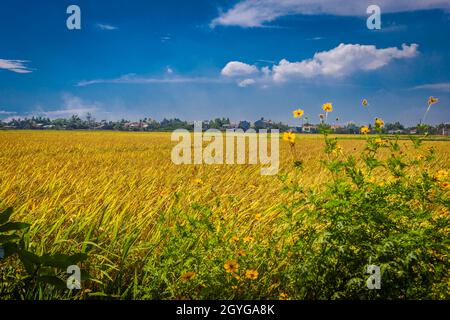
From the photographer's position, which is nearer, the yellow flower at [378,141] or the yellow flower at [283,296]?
the yellow flower at [283,296]

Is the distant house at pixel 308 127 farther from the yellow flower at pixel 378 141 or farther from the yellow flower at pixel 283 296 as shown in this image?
the yellow flower at pixel 283 296

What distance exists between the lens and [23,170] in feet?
23.1

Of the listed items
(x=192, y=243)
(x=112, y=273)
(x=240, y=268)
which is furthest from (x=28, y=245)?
(x=240, y=268)

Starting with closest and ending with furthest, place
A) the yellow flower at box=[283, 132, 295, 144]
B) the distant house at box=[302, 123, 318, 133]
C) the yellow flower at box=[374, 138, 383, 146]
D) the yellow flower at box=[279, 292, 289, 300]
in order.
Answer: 1. the yellow flower at box=[279, 292, 289, 300]
2. the yellow flower at box=[283, 132, 295, 144]
3. the yellow flower at box=[374, 138, 383, 146]
4. the distant house at box=[302, 123, 318, 133]

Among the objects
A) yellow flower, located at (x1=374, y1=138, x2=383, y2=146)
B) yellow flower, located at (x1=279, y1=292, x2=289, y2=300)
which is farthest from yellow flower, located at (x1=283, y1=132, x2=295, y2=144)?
yellow flower, located at (x1=279, y1=292, x2=289, y2=300)

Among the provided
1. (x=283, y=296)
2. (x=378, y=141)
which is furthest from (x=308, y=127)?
(x=283, y=296)

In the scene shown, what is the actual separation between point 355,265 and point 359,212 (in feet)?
1.11

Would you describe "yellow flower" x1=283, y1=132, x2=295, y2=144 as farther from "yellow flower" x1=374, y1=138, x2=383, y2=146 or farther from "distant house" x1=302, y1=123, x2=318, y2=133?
"yellow flower" x1=374, y1=138, x2=383, y2=146

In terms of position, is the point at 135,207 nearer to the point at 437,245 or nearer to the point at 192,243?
the point at 192,243

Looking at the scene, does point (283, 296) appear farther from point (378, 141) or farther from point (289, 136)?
point (378, 141)

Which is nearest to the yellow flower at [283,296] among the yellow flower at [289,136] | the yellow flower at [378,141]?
the yellow flower at [289,136]

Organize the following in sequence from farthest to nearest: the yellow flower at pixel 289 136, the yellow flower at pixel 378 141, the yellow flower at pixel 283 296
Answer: the yellow flower at pixel 378 141 < the yellow flower at pixel 289 136 < the yellow flower at pixel 283 296

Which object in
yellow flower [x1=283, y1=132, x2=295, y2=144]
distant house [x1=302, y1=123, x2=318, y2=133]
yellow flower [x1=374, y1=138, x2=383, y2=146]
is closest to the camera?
yellow flower [x1=283, y1=132, x2=295, y2=144]
